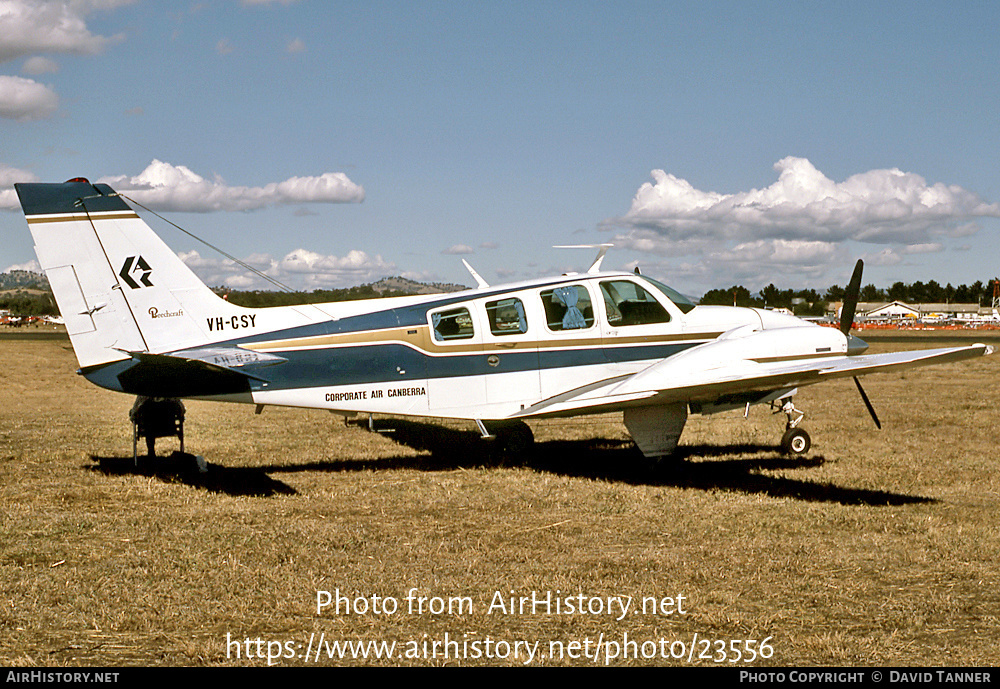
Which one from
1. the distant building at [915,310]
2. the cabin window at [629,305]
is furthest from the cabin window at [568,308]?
the distant building at [915,310]

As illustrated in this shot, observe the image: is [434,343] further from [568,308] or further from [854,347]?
[854,347]

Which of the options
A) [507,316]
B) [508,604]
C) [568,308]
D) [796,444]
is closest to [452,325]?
[507,316]

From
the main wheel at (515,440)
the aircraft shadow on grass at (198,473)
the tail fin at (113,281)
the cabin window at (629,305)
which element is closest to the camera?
the tail fin at (113,281)

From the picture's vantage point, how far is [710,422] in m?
16.8

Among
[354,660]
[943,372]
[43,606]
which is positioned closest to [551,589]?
[354,660]

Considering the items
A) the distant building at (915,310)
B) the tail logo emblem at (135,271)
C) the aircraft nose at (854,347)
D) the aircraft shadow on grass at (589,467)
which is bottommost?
the aircraft shadow on grass at (589,467)

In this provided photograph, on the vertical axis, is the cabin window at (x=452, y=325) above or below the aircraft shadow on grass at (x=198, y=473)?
above

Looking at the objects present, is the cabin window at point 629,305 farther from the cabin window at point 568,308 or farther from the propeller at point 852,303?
the propeller at point 852,303

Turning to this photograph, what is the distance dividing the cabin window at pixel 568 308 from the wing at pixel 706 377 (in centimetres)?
113

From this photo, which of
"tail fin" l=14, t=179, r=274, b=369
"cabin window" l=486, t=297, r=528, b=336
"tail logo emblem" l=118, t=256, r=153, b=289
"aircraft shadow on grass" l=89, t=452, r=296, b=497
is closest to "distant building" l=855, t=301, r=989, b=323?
"cabin window" l=486, t=297, r=528, b=336

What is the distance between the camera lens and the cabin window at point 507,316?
11172 mm

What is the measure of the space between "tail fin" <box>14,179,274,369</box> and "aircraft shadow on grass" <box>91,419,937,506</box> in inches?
77.0

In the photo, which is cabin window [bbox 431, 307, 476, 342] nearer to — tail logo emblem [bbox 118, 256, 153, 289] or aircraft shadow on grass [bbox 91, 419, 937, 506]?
aircraft shadow on grass [bbox 91, 419, 937, 506]

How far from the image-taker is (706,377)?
389 inches
